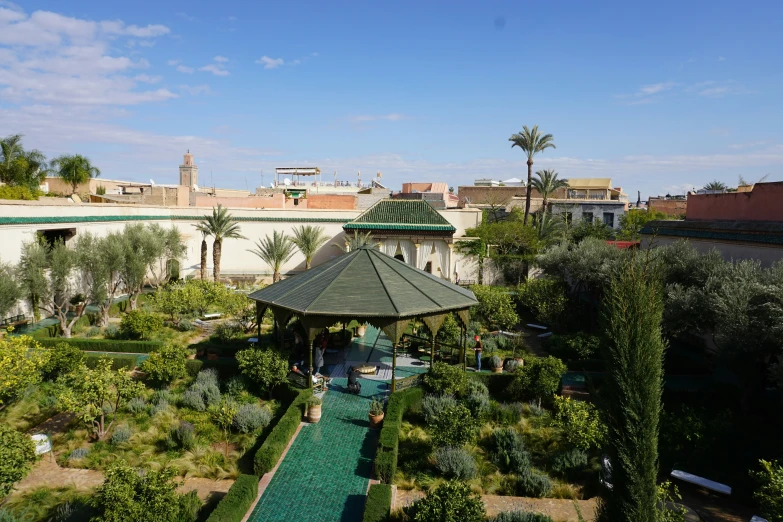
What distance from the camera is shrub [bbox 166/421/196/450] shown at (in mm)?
12500

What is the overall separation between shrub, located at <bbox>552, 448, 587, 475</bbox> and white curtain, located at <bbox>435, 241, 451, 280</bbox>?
2072cm

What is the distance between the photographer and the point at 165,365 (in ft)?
50.2

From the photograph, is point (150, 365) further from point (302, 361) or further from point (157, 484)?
point (157, 484)

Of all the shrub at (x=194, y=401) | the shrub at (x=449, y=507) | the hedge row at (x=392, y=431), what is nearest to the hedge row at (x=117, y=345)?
the shrub at (x=194, y=401)

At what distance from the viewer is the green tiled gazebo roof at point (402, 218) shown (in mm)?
31609

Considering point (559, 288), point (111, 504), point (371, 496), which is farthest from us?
point (559, 288)

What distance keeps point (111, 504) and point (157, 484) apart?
0.74 meters

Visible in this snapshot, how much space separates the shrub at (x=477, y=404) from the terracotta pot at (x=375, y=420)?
251cm

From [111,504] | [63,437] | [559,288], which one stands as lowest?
[63,437]

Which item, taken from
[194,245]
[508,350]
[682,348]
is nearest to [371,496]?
[508,350]

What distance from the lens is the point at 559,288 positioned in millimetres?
23844

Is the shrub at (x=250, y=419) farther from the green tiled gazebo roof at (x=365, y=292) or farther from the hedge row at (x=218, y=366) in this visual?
the green tiled gazebo roof at (x=365, y=292)

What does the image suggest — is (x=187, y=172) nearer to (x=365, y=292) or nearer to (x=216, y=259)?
(x=216, y=259)

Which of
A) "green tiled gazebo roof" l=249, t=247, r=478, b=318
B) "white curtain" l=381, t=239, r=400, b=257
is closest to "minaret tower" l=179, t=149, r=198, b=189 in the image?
"white curtain" l=381, t=239, r=400, b=257
